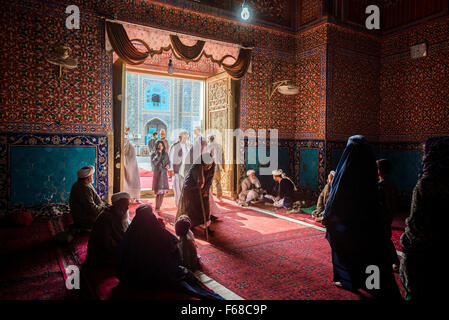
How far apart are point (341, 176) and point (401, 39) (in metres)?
5.20

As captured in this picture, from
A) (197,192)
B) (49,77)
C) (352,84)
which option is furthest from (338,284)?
(352,84)

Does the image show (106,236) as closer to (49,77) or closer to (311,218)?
(49,77)

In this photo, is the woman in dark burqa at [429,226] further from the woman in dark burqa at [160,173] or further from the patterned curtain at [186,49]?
the patterned curtain at [186,49]

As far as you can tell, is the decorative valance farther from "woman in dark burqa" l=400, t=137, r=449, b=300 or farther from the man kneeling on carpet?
"woman in dark burqa" l=400, t=137, r=449, b=300

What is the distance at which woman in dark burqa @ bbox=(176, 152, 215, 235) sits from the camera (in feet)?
Result: 12.6

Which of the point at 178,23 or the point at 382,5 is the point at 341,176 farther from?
the point at 382,5

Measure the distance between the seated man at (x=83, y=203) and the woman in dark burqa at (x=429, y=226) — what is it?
3.21 m

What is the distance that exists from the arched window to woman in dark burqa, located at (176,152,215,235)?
1454 cm

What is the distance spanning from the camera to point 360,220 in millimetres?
2309

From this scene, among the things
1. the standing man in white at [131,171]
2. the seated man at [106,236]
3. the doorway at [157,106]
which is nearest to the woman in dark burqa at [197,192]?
the seated man at [106,236]

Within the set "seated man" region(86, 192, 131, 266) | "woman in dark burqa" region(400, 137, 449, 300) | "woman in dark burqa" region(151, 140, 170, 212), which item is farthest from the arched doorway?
"woman in dark burqa" region(400, 137, 449, 300)

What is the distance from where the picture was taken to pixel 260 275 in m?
2.73

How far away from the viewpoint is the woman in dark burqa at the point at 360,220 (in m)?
2.28

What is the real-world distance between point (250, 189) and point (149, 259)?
3.78 m
